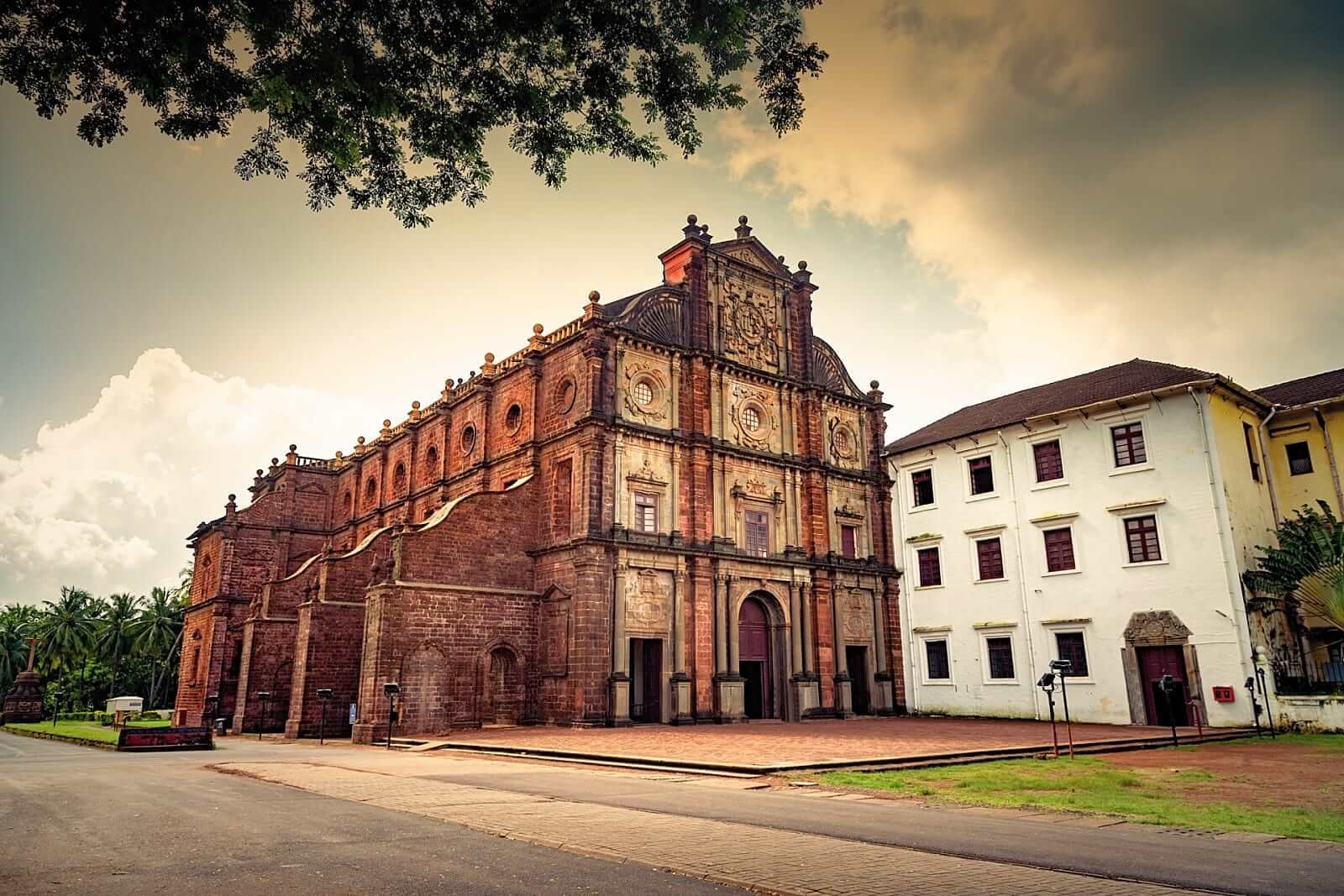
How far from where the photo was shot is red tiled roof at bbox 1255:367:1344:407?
95.1 feet

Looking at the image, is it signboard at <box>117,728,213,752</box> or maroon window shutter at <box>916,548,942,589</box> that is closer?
signboard at <box>117,728,213,752</box>

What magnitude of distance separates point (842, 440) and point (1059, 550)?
32.0 feet

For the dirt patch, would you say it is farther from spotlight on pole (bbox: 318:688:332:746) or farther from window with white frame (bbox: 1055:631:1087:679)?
spotlight on pole (bbox: 318:688:332:746)

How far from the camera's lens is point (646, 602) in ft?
92.6

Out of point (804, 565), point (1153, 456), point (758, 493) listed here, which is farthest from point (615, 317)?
point (1153, 456)

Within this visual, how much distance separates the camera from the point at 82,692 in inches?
2950

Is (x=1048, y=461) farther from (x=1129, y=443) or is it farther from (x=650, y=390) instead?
(x=650, y=390)

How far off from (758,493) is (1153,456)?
13245 mm

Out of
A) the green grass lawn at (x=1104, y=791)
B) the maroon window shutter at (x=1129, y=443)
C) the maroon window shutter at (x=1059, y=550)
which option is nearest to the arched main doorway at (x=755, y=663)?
the maroon window shutter at (x=1059, y=550)

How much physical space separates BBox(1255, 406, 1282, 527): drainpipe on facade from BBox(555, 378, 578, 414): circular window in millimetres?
23645

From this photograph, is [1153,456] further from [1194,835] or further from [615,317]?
[1194,835]

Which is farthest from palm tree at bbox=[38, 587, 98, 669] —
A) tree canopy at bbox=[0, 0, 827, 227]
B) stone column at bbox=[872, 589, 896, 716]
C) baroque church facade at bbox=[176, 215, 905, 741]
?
tree canopy at bbox=[0, 0, 827, 227]

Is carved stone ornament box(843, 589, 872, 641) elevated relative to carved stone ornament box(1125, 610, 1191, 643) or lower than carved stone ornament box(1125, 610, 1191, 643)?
elevated

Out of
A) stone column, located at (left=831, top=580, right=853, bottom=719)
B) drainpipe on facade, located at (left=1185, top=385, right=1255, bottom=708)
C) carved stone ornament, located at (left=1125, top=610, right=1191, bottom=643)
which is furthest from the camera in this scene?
stone column, located at (left=831, top=580, right=853, bottom=719)
